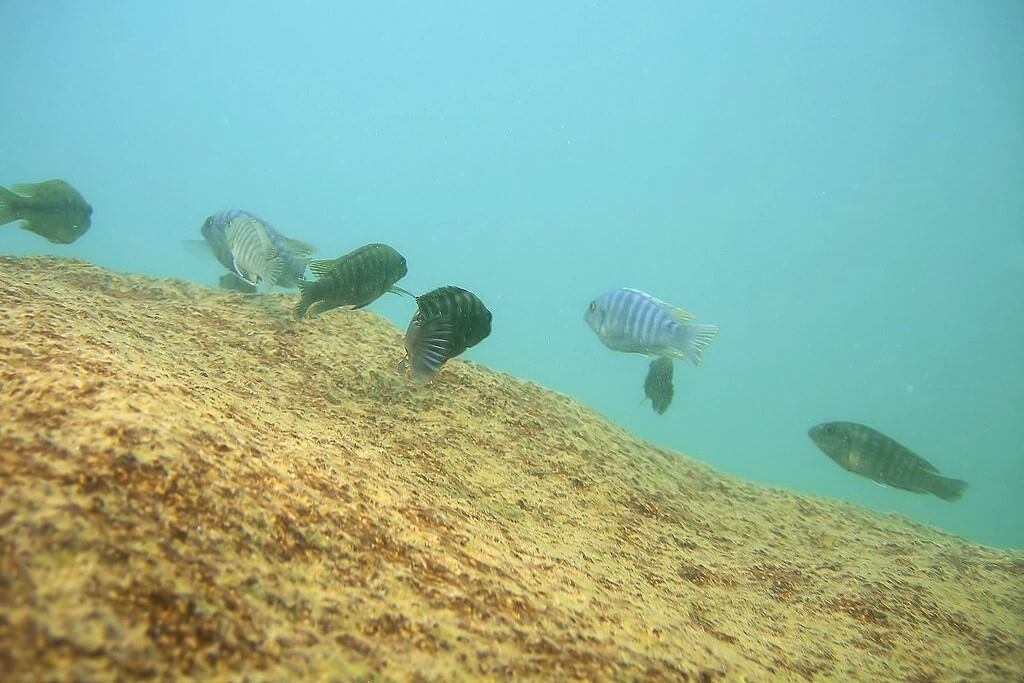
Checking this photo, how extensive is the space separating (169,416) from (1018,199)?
83.8 metres

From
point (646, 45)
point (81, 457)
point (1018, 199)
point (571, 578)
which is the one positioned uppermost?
point (646, 45)

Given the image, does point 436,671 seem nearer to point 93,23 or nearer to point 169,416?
point 169,416

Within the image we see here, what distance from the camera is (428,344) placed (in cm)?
298

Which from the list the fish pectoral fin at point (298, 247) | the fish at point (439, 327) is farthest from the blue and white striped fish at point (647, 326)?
the fish pectoral fin at point (298, 247)

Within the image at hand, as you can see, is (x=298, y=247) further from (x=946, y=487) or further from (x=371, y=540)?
(x=946, y=487)

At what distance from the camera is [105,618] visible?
34.9 inches

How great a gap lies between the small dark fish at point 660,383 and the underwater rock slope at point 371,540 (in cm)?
212

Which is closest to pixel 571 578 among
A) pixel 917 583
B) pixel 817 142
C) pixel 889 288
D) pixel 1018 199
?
pixel 917 583

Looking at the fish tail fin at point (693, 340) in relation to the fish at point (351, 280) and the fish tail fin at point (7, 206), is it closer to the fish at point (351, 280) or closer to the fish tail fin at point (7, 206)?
the fish at point (351, 280)

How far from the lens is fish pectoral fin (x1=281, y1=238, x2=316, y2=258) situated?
495 cm

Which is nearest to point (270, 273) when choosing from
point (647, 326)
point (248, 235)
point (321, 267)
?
point (248, 235)

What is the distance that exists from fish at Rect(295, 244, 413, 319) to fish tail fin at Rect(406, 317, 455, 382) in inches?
25.1

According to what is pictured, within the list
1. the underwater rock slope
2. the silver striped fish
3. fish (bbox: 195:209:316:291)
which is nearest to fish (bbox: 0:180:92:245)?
the underwater rock slope

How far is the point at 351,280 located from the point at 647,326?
2.55 metres
